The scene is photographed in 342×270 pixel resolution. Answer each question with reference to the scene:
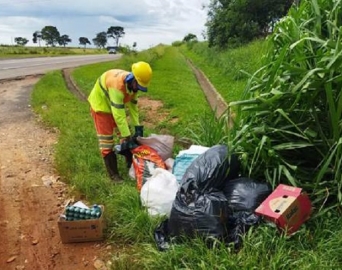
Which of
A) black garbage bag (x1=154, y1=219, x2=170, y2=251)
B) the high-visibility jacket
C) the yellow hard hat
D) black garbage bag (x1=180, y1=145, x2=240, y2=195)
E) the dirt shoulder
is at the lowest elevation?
the dirt shoulder

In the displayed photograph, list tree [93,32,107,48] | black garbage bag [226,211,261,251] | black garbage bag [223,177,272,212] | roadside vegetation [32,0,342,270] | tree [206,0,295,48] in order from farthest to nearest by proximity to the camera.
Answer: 1. tree [93,32,107,48]
2. tree [206,0,295,48]
3. black garbage bag [223,177,272,212]
4. black garbage bag [226,211,261,251]
5. roadside vegetation [32,0,342,270]

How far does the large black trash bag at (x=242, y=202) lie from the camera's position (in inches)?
113

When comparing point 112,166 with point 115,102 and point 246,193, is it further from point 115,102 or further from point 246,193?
point 246,193

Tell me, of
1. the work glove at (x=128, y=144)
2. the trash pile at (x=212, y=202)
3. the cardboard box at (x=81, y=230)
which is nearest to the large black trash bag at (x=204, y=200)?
the trash pile at (x=212, y=202)

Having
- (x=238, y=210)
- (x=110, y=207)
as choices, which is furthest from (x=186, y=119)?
(x=238, y=210)

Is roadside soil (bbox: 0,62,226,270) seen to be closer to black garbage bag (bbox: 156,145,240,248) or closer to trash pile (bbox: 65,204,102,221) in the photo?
trash pile (bbox: 65,204,102,221)

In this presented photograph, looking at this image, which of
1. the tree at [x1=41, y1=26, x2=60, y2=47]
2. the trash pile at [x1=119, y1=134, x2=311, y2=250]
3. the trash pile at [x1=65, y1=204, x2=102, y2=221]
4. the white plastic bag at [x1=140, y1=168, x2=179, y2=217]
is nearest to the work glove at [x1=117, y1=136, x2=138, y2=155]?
the trash pile at [x1=119, y1=134, x2=311, y2=250]

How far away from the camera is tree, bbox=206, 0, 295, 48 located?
738 inches

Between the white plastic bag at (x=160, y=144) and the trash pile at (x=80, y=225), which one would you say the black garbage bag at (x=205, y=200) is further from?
the white plastic bag at (x=160, y=144)

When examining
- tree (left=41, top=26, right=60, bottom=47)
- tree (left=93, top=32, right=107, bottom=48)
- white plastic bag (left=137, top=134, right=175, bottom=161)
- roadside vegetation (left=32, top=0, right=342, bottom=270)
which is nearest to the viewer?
roadside vegetation (left=32, top=0, right=342, bottom=270)

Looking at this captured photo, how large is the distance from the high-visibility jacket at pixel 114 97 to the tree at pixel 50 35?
219ft

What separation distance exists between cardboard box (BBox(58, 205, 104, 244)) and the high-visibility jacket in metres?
1.19

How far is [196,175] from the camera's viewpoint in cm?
328

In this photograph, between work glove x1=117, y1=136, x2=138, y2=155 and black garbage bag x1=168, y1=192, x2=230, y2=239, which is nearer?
black garbage bag x1=168, y1=192, x2=230, y2=239
